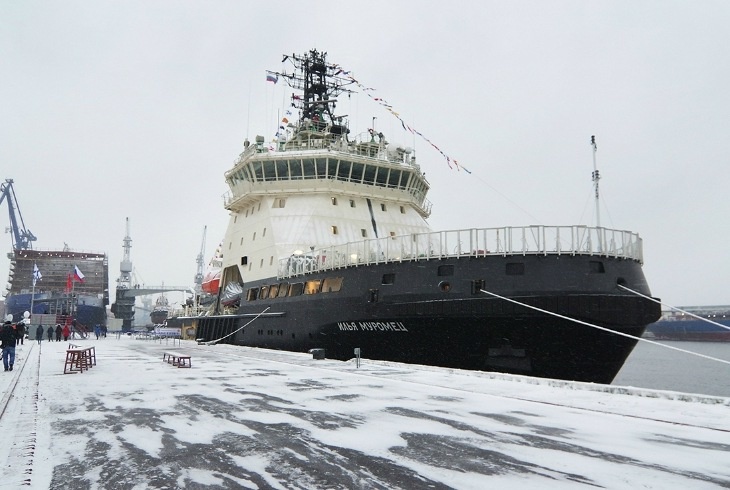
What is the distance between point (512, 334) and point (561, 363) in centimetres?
149

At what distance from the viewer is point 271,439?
6.54 metres

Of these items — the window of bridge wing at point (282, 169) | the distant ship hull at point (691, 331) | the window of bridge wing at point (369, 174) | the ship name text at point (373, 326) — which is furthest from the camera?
the distant ship hull at point (691, 331)

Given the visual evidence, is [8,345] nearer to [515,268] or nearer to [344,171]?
[515,268]

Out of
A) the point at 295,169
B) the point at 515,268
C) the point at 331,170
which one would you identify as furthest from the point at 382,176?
the point at 515,268

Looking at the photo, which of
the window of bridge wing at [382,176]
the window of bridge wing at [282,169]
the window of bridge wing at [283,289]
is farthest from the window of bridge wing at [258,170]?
the window of bridge wing at [283,289]

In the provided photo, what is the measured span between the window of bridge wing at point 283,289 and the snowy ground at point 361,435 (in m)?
10.5

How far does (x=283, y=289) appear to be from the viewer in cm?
2303

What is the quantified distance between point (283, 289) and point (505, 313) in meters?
11.6

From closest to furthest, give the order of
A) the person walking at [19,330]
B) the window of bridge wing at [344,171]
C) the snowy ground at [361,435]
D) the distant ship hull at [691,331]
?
1. the snowy ground at [361,435]
2. the person walking at [19,330]
3. the window of bridge wing at [344,171]
4. the distant ship hull at [691,331]

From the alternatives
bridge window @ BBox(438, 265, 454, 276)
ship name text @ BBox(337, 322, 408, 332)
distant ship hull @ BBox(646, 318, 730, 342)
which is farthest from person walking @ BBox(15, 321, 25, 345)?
distant ship hull @ BBox(646, 318, 730, 342)

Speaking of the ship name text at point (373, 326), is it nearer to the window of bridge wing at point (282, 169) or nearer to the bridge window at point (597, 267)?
the bridge window at point (597, 267)

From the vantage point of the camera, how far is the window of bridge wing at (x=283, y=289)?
2266cm

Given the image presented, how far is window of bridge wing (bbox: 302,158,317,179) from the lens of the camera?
85.4 feet

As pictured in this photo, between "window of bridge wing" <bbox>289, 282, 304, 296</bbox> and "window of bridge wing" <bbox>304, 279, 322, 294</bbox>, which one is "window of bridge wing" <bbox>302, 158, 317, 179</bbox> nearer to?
"window of bridge wing" <bbox>289, 282, 304, 296</bbox>
